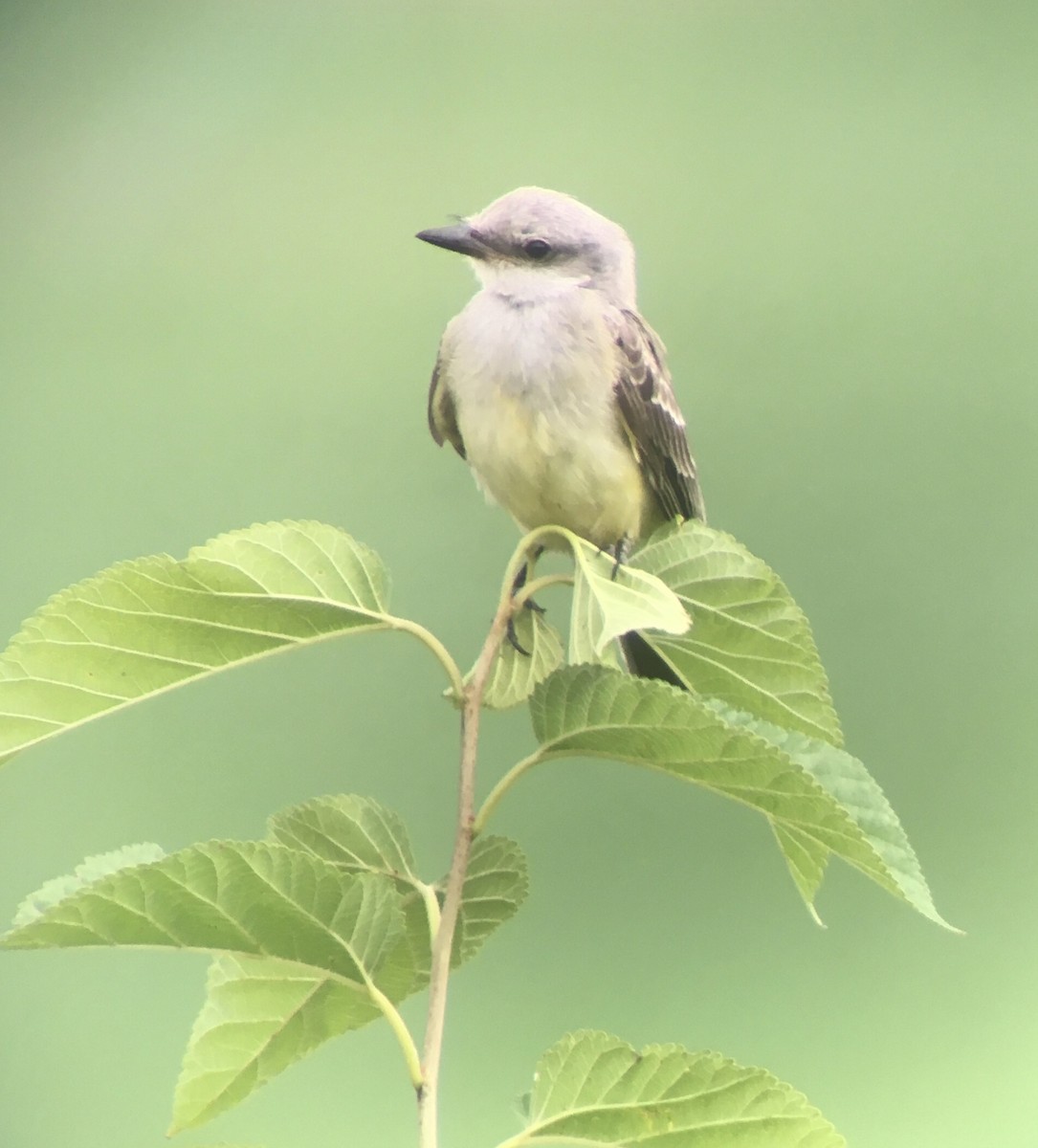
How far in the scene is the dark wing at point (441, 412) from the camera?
1.15 meters

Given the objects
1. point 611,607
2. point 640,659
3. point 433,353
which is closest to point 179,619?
point 611,607

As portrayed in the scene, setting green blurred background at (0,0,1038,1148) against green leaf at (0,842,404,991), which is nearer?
green leaf at (0,842,404,991)

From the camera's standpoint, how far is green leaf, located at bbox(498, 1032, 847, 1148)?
23.4 inches

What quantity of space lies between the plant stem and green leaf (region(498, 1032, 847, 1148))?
0.05 metres

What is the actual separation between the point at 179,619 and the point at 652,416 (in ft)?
1.94

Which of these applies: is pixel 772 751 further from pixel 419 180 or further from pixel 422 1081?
pixel 419 180

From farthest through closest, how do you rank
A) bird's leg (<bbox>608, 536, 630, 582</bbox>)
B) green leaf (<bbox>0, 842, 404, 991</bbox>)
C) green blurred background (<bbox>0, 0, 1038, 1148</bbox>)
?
green blurred background (<bbox>0, 0, 1038, 1148</bbox>) → bird's leg (<bbox>608, 536, 630, 582</bbox>) → green leaf (<bbox>0, 842, 404, 991</bbox>)

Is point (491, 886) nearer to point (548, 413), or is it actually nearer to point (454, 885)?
point (454, 885)

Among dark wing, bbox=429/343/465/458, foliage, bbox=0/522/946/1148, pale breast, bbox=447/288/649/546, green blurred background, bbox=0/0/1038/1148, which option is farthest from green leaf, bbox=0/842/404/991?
green blurred background, bbox=0/0/1038/1148

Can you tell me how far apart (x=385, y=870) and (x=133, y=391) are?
102 centimetres

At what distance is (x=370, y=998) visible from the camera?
0.62 meters

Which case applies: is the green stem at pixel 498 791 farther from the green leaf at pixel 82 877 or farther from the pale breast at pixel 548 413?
the pale breast at pixel 548 413

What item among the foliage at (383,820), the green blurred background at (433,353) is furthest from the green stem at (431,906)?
the green blurred background at (433,353)

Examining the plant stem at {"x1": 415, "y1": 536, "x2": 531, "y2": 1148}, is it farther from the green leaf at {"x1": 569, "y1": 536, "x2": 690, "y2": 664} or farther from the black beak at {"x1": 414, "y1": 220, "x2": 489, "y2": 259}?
the black beak at {"x1": 414, "y1": 220, "x2": 489, "y2": 259}
